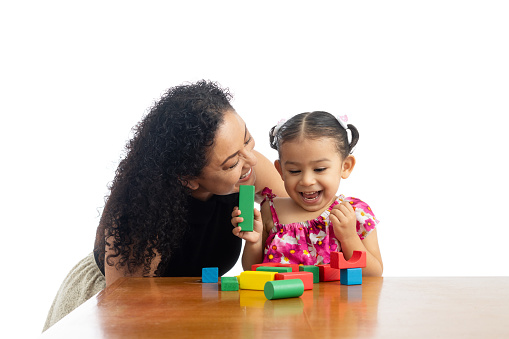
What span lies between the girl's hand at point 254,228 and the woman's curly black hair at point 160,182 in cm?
23

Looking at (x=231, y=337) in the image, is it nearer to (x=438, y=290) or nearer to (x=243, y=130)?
(x=438, y=290)

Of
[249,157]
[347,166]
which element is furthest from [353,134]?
[249,157]

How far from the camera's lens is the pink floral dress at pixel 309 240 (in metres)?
1.61

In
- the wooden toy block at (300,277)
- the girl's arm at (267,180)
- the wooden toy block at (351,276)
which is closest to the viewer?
the wooden toy block at (300,277)

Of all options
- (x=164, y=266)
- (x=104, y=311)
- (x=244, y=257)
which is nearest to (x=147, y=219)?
(x=164, y=266)

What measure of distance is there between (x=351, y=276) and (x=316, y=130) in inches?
21.6

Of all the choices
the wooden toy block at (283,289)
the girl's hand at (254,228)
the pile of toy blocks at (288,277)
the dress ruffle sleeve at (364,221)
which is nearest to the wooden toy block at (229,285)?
the pile of toy blocks at (288,277)

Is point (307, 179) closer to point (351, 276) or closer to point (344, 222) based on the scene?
point (344, 222)

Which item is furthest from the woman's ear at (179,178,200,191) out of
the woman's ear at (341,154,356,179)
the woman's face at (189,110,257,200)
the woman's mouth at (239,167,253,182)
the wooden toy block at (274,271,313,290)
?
the wooden toy block at (274,271,313,290)

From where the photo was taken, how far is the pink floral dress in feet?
5.28

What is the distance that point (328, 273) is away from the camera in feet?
4.29

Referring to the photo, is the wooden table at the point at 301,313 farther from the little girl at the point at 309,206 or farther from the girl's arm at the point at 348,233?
the little girl at the point at 309,206

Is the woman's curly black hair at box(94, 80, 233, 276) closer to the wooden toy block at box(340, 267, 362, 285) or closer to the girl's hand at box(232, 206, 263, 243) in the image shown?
the girl's hand at box(232, 206, 263, 243)

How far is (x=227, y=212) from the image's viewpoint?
1890 millimetres
